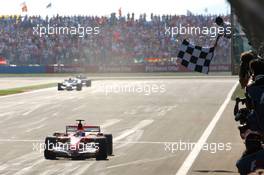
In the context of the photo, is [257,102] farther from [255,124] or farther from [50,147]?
[50,147]

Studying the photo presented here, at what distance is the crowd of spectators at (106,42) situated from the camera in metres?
69.2

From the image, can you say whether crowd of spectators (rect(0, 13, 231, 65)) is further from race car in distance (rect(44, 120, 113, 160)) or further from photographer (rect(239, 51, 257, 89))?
photographer (rect(239, 51, 257, 89))

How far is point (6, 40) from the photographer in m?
72.6

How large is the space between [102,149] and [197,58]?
2.34 metres

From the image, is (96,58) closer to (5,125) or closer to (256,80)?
(5,125)

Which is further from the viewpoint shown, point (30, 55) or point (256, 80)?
point (30, 55)

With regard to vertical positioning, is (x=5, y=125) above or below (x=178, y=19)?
below

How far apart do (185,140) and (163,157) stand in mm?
2869

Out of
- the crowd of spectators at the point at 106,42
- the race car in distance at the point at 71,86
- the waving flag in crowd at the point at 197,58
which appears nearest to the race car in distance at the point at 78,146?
the waving flag in crowd at the point at 197,58

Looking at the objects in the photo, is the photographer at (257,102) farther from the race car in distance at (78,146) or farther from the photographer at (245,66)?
the race car in distance at (78,146)

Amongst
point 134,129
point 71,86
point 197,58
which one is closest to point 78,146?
point 197,58

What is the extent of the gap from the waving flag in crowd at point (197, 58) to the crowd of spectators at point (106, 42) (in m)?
56.1

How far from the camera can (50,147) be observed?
11.5m

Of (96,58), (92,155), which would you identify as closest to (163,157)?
(92,155)
